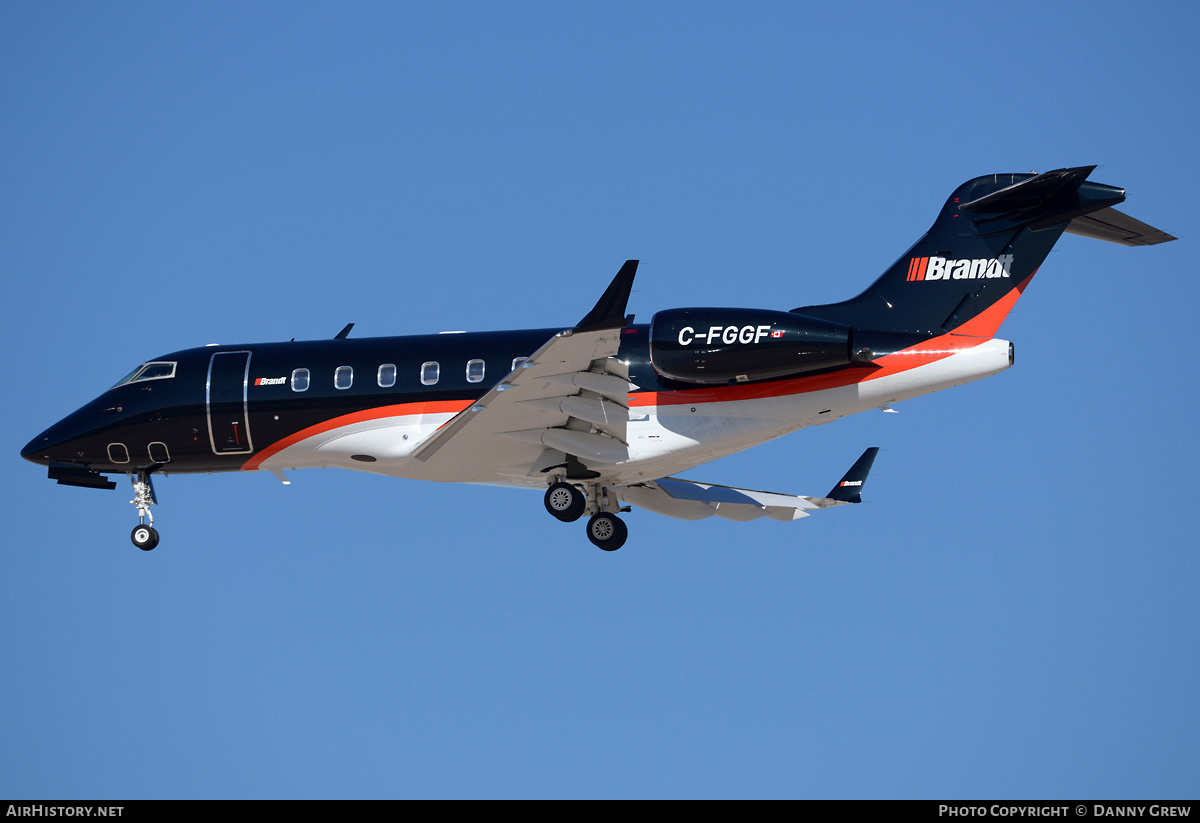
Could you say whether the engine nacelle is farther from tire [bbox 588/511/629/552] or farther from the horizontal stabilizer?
the horizontal stabilizer

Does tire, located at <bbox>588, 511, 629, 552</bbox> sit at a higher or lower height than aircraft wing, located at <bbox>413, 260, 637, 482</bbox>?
lower

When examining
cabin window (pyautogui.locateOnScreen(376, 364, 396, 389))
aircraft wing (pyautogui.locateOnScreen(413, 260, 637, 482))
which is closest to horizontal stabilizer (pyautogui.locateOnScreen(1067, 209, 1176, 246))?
aircraft wing (pyautogui.locateOnScreen(413, 260, 637, 482))

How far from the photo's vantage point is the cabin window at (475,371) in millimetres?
22453

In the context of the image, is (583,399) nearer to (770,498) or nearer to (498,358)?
(498,358)

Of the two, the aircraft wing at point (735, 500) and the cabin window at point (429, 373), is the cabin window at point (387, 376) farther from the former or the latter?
the aircraft wing at point (735, 500)

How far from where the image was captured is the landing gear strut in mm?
24328

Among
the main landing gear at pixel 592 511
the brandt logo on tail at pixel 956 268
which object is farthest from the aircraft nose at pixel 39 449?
the brandt logo on tail at pixel 956 268

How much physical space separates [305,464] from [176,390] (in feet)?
9.25

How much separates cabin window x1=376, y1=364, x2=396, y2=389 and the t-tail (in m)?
7.06

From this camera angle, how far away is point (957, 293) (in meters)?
21.7

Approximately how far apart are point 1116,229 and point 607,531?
9612 mm
